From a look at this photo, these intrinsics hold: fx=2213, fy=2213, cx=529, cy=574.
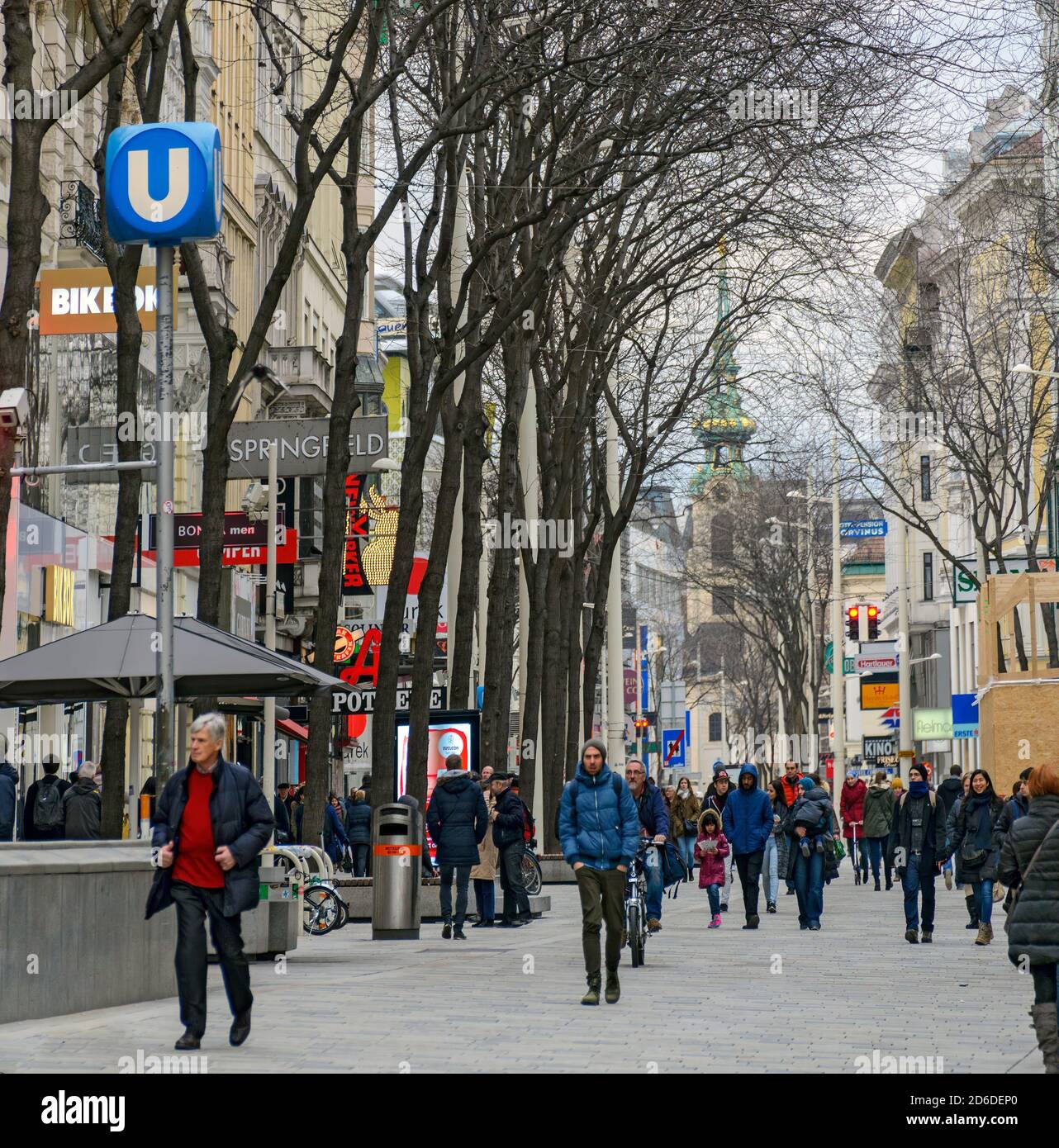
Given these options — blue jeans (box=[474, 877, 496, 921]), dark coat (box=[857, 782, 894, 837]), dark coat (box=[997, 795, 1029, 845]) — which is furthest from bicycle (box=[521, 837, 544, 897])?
dark coat (box=[997, 795, 1029, 845])

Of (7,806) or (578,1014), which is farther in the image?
(7,806)

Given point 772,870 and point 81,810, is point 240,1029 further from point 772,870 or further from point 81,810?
point 772,870

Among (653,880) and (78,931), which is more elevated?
(653,880)

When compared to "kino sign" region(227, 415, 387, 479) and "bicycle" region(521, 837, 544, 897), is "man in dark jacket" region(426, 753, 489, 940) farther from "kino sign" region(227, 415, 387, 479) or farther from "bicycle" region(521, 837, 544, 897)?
"kino sign" region(227, 415, 387, 479)

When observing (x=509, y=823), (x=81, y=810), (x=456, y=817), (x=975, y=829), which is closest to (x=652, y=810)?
(x=456, y=817)

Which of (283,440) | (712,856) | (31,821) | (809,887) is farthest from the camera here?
(283,440)

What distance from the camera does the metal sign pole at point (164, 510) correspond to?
13.7m

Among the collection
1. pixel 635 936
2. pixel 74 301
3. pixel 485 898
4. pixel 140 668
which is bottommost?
pixel 635 936

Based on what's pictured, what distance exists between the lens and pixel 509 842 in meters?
24.7

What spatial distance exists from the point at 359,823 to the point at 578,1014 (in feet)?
60.0

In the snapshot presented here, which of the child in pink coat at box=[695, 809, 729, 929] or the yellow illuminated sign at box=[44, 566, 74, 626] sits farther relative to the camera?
the yellow illuminated sign at box=[44, 566, 74, 626]

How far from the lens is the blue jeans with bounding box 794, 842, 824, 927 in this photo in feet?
79.3
